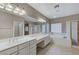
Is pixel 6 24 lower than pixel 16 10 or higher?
lower

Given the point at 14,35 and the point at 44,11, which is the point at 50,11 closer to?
the point at 44,11

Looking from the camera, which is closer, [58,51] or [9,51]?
[9,51]

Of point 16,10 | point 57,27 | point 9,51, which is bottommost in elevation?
point 9,51

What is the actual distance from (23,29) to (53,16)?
1.06 metres

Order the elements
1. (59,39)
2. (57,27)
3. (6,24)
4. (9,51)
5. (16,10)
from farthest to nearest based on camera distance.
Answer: (59,39)
(57,27)
(16,10)
(6,24)
(9,51)

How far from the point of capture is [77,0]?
3.23ft

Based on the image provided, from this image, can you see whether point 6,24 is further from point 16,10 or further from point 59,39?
point 59,39

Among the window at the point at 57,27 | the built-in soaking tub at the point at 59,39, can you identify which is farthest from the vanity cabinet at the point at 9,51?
the built-in soaking tub at the point at 59,39

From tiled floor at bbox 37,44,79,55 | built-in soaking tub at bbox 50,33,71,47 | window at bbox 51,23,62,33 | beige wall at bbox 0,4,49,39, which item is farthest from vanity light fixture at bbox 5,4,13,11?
built-in soaking tub at bbox 50,33,71,47

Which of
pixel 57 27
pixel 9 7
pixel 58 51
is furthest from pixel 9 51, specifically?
pixel 57 27

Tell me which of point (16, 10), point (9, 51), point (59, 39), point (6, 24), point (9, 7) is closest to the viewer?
point (9, 51)

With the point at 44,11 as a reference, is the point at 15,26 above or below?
below
